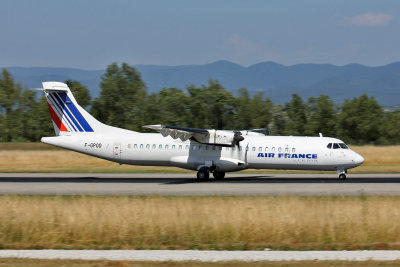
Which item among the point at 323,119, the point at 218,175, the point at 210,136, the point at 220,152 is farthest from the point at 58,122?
the point at 323,119

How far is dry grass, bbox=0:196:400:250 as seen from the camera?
14.0m

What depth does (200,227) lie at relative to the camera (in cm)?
1504

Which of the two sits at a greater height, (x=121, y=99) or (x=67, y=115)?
(x=121, y=99)

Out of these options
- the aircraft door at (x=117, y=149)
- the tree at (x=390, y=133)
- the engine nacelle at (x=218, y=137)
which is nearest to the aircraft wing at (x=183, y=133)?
the engine nacelle at (x=218, y=137)

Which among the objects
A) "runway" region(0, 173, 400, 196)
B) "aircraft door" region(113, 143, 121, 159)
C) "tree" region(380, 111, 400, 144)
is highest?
"tree" region(380, 111, 400, 144)

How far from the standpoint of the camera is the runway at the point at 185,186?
83.8 ft

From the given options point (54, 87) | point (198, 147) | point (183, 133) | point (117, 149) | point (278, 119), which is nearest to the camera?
point (183, 133)

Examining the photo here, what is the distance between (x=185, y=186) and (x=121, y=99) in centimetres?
8166

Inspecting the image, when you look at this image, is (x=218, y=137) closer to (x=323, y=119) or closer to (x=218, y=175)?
(x=218, y=175)

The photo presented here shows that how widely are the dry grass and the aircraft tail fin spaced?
56.2 feet

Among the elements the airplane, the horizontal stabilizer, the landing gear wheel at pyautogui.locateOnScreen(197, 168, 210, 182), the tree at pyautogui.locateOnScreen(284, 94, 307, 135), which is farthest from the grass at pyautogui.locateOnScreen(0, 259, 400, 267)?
the tree at pyautogui.locateOnScreen(284, 94, 307, 135)

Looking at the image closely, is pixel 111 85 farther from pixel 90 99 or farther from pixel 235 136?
pixel 235 136

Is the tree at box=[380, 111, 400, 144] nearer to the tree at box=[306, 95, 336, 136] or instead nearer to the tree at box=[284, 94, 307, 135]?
the tree at box=[306, 95, 336, 136]

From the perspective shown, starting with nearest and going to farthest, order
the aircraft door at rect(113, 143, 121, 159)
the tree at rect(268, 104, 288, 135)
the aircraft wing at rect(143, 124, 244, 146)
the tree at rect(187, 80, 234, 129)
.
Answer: the aircraft wing at rect(143, 124, 244, 146)
the aircraft door at rect(113, 143, 121, 159)
the tree at rect(187, 80, 234, 129)
the tree at rect(268, 104, 288, 135)
